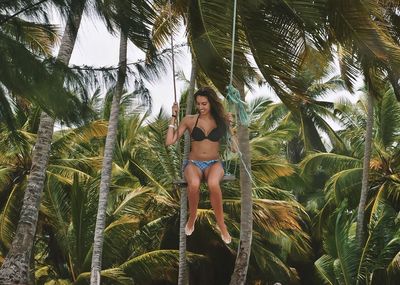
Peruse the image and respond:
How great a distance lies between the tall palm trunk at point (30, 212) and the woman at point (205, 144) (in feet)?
7.92

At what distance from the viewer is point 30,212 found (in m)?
8.30

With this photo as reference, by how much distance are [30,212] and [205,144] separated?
12.9 feet

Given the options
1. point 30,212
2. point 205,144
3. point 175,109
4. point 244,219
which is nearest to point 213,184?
point 205,144

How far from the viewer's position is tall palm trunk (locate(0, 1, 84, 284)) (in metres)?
7.71

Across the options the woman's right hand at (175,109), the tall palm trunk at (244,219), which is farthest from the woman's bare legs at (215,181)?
the tall palm trunk at (244,219)

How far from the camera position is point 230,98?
17.8 ft

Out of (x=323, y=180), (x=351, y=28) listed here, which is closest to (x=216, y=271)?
(x=323, y=180)

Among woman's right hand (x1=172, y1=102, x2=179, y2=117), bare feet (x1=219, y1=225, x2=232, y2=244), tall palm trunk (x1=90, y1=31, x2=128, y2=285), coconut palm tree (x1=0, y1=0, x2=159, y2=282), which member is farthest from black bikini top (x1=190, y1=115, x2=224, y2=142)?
tall palm trunk (x1=90, y1=31, x2=128, y2=285)

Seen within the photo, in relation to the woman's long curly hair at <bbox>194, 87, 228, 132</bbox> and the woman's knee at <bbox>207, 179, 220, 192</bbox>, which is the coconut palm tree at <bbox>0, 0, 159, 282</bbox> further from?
the woman's knee at <bbox>207, 179, 220, 192</bbox>

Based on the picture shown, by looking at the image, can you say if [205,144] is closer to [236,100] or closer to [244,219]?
[236,100]

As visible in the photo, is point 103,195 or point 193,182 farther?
point 103,195

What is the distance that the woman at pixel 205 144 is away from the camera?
5.15 m

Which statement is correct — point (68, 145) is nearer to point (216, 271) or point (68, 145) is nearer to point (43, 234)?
point (43, 234)

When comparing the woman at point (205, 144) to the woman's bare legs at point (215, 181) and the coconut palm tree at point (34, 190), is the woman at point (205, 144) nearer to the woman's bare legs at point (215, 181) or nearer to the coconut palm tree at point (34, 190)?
the woman's bare legs at point (215, 181)
